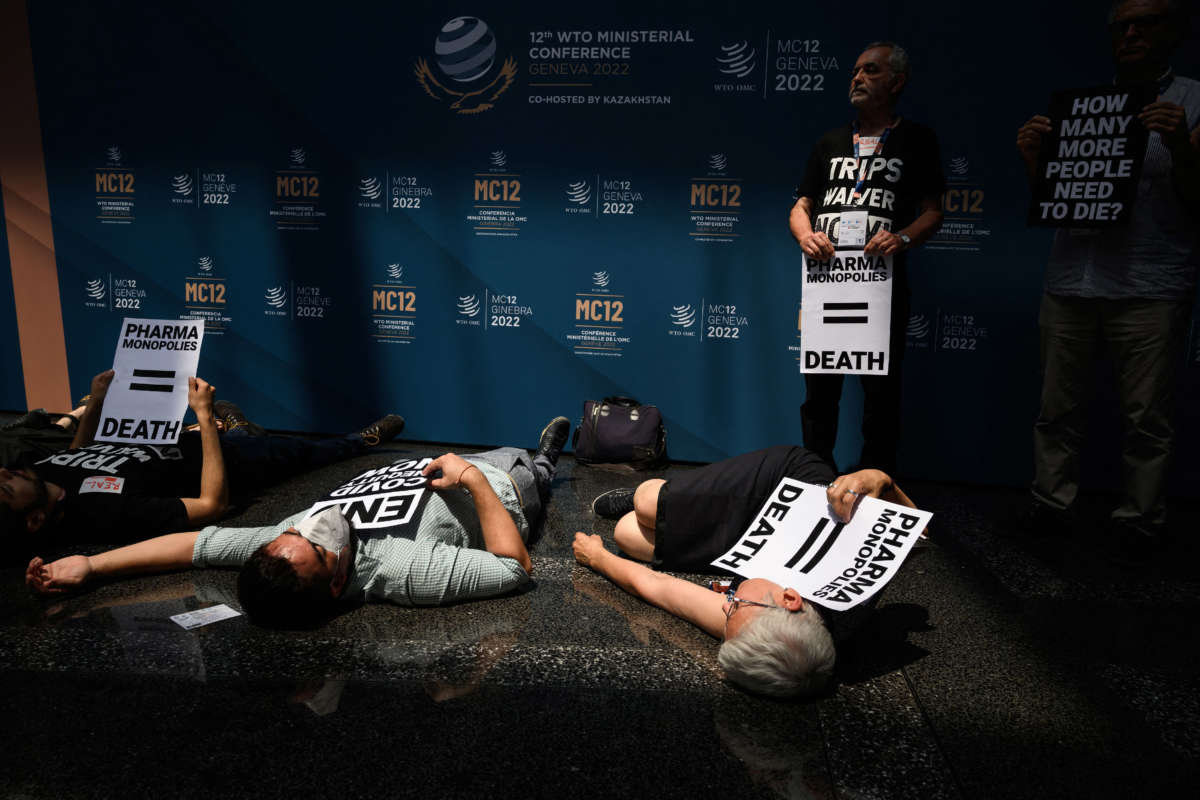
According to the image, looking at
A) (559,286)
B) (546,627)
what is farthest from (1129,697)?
(559,286)

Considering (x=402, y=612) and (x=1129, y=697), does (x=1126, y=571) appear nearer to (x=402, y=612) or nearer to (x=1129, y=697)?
(x=1129, y=697)

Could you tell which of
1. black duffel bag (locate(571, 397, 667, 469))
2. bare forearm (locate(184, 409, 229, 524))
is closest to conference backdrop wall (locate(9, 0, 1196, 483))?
black duffel bag (locate(571, 397, 667, 469))

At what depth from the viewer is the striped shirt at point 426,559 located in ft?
7.47

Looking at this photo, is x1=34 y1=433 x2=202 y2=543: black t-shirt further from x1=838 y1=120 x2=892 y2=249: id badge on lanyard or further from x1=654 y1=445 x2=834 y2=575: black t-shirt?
x1=838 y1=120 x2=892 y2=249: id badge on lanyard

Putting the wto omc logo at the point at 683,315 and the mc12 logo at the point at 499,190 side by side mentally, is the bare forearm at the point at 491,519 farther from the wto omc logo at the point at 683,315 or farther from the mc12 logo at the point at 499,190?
the mc12 logo at the point at 499,190

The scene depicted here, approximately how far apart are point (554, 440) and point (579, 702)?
6.50 feet

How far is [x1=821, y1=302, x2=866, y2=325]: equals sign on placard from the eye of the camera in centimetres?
306

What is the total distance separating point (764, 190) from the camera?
3961 mm

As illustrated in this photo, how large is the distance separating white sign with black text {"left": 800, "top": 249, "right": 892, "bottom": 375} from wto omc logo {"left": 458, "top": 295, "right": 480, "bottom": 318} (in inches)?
81.0

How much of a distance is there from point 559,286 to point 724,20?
168cm

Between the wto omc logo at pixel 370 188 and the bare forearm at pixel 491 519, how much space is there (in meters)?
2.65

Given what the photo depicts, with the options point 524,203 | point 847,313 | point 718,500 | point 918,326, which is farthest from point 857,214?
point 524,203

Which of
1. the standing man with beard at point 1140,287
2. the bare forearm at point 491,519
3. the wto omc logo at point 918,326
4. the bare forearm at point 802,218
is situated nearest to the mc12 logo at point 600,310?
the bare forearm at point 802,218

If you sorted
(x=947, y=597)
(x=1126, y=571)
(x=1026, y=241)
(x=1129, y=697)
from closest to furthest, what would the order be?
(x=1129, y=697)
(x=947, y=597)
(x=1126, y=571)
(x=1026, y=241)
